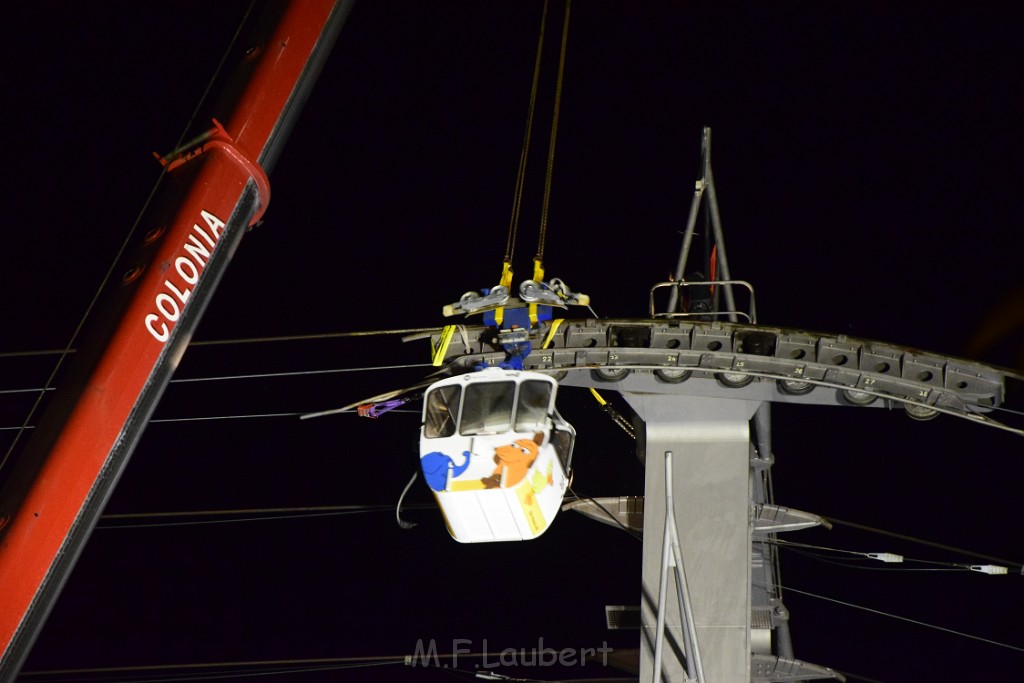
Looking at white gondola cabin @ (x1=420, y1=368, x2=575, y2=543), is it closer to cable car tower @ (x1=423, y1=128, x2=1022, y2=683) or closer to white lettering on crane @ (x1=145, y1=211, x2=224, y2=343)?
cable car tower @ (x1=423, y1=128, x2=1022, y2=683)

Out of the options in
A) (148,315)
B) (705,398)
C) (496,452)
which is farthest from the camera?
(705,398)

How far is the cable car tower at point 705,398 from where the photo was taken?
652 inches

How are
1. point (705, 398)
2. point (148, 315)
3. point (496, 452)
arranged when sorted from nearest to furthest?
point (148, 315) → point (496, 452) → point (705, 398)

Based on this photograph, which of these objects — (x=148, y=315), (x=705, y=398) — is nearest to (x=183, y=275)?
(x=148, y=315)

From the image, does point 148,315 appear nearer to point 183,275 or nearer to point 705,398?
point 183,275

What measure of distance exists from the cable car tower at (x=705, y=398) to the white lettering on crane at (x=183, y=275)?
11.7 feet

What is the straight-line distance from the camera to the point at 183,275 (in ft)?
45.0

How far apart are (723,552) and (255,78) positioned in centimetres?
721

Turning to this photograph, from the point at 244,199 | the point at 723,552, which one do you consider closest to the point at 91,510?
the point at 244,199

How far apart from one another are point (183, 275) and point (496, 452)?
10.7 ft

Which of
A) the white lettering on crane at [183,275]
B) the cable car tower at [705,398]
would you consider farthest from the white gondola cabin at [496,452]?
the white lettering on crane at [183,275]

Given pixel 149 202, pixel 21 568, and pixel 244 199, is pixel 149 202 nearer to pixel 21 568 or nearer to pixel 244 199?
pixel 244 199

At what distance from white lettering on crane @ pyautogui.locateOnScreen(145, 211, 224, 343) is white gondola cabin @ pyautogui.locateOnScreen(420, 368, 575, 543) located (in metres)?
2.50

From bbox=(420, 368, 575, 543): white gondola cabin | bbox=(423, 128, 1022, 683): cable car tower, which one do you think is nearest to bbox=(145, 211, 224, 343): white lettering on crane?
bbox=(420, 368, 575, 543): white gondola cabin
